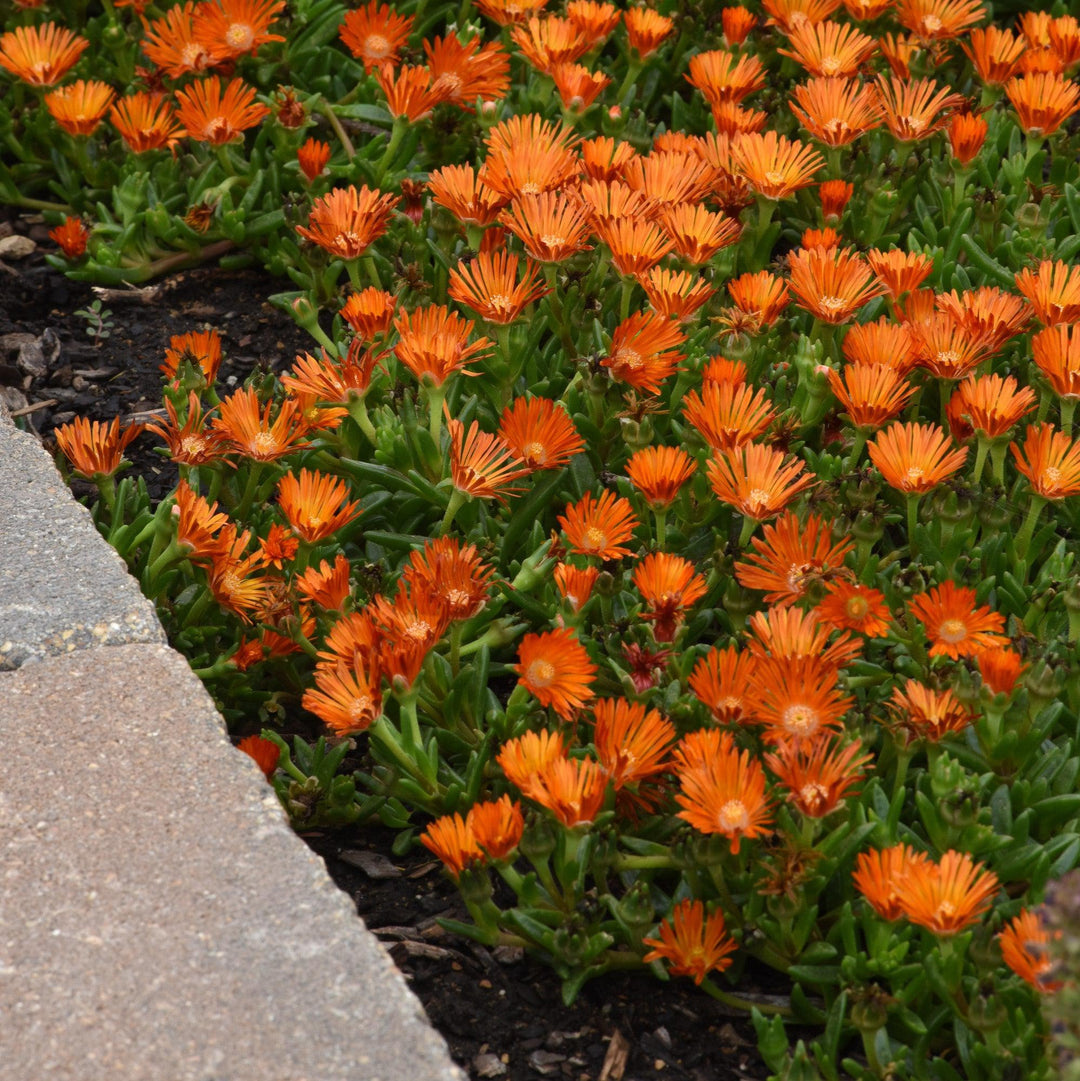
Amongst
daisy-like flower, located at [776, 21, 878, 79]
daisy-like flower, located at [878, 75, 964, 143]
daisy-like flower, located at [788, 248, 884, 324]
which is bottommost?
daisy-like flower, located at [788, 248, 884, 324]

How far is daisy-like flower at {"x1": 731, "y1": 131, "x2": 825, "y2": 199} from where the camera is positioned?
2619 mm

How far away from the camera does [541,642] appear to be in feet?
6.03

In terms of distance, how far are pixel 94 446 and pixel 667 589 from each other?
0.92 m

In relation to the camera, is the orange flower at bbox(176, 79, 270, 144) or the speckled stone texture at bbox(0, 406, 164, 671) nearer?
the speckled stone texture at bbox(0, 406, 164, 671)

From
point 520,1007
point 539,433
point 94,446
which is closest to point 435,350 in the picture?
point 539,433

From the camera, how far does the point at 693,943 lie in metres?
1.76

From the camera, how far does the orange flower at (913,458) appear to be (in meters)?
2.10

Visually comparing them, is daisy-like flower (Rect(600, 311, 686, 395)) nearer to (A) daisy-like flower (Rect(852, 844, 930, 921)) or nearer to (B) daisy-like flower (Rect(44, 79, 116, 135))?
(A) daisy-like flower (Rect(852, 844, 930, 921))

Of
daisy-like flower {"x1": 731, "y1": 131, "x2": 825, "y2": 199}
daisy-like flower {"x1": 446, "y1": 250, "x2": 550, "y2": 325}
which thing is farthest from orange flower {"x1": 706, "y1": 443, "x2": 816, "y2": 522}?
daisy-like flower {"x1": 731, "y1": 131, "x2": 825, "y2": 199}

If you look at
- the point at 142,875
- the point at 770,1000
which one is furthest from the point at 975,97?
the point at 142,875

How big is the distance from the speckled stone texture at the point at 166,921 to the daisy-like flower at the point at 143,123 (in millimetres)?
1484

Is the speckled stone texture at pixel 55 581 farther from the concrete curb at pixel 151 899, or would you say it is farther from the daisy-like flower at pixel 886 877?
the daisy-like flower at pixel 886 877

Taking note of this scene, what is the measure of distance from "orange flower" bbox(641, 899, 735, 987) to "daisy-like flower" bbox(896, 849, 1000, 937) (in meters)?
0.23

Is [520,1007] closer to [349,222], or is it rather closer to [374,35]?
[349,222]
